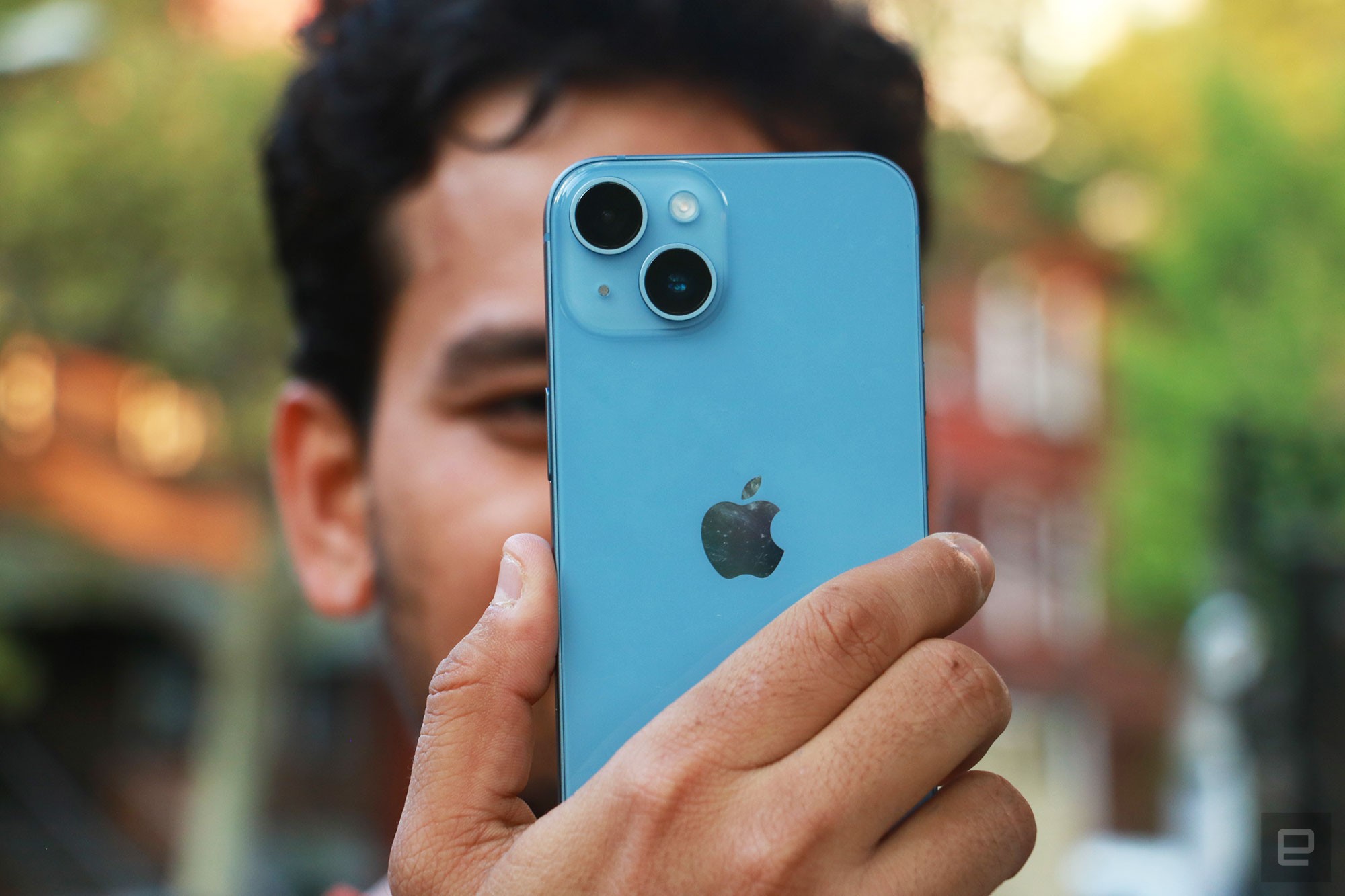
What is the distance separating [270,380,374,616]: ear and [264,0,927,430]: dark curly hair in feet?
0.18

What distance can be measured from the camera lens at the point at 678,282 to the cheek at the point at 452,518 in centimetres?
56

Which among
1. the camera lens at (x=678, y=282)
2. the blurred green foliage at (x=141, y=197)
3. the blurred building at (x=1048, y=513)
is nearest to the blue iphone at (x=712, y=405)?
the camera lens at (x=678, y=282)

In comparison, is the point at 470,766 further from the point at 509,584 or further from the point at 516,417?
the point at 516,417

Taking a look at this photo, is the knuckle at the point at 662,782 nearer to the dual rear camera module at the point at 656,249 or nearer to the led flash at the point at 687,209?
the dual rear camera module at the point at 656,249

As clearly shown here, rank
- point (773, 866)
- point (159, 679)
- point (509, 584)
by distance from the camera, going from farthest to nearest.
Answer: point (159, 679)
point (509, 584)
point (773, 866)

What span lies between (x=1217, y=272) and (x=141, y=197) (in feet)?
39.3

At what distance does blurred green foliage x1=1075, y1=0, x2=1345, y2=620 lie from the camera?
13.2 meters

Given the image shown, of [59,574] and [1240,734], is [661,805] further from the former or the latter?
[59,574]

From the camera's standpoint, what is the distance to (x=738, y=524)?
4.30 feet

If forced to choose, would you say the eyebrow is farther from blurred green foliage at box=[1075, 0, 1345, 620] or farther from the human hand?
blurred green foliage at box=[1075, 0, 1345, 620]

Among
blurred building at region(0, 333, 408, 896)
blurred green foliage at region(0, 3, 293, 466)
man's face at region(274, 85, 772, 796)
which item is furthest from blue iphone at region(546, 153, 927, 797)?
blurred building at region(0, 333, 408, 896)

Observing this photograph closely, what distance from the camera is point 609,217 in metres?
1.40

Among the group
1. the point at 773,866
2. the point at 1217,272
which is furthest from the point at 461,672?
the point at 1217,272

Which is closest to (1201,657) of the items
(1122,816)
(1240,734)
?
(1240,734)
